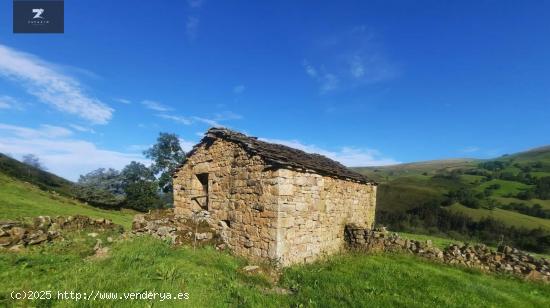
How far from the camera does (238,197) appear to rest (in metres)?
10.3

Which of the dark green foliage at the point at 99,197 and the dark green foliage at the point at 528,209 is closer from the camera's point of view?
the dark green foliage at the point at 528,209

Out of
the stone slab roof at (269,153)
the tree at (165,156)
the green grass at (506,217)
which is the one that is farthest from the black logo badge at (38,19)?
the green grass at (506,217)

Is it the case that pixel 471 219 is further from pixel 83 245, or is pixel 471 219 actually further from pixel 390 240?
pixel 83 245

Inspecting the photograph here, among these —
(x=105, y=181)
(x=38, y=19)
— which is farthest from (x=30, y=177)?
(x=38, y=19)

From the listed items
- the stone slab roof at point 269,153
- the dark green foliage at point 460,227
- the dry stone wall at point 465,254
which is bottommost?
the dark green foliage at point 460,227

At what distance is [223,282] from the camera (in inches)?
260

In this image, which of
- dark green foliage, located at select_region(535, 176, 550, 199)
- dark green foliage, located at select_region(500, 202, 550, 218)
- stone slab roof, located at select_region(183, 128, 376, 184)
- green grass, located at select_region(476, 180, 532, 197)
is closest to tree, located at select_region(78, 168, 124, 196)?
stone slab roof, located at select_region(183, 128, 376, 184)

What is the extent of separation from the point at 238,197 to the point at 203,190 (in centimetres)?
336

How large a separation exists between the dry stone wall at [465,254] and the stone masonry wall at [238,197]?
487 cm

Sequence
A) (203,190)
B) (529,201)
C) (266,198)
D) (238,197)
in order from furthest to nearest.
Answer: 1. (529,201)
2. (203,190)
3. (238,197)
4. (266,198)

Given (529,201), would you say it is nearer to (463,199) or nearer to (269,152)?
(463,199)

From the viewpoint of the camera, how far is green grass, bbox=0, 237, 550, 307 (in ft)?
18.1

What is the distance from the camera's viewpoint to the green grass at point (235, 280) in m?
5.53

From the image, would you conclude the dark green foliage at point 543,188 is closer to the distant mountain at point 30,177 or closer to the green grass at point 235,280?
the green grass at point 235,280
